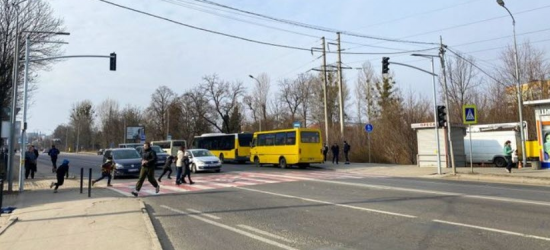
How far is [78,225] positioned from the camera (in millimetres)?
8797

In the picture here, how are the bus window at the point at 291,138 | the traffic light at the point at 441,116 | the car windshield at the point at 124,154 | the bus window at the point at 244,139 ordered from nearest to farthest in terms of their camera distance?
the traffic light at the point at 441,116
the car windshield at the point at 124,154
the bus window at the point at 291,138
the bus window at the point at 244,139

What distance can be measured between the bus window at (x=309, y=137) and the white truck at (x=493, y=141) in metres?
10.4

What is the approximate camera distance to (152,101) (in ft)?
287

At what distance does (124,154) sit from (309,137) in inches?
474

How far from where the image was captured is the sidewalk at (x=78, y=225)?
23.3ft

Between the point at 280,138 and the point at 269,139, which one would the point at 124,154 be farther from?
the point at 269,139

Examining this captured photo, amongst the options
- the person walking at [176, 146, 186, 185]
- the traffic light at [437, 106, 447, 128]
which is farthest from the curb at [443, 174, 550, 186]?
the person walking at [176, 146, 186, 185]

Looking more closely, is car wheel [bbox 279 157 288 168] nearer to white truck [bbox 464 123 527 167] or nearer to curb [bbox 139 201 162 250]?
white truck [bbox 464 123 527 167]

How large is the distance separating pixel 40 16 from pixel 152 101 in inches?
2306

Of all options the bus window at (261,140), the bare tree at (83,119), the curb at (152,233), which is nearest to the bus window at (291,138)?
the bus window at (261,140)

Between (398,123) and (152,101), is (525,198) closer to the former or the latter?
(398,123)

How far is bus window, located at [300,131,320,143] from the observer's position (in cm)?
2869

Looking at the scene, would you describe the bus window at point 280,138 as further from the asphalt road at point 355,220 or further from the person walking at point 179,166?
the asphalt road at point 355,220

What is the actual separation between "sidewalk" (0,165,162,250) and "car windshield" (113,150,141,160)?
10.3 metres
